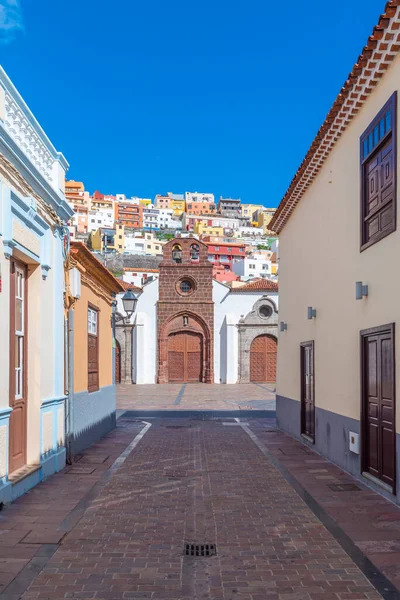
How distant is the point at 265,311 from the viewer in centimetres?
3183

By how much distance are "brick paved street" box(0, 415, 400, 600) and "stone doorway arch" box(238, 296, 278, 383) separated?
70.7 ft

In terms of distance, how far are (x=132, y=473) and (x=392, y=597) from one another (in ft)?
16.7

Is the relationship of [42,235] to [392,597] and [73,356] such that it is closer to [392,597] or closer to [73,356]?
[73,356]

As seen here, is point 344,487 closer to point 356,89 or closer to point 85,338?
point 356,89

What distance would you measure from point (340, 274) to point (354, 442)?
255 centimetres

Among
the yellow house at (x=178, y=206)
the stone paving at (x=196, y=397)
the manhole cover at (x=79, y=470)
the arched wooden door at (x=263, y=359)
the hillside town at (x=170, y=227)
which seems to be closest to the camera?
the manhole cover at (x=79, y=470)

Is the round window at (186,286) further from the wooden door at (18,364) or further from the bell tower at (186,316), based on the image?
the wooden door at (18,364)

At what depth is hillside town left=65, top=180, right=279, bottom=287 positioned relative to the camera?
262 feet

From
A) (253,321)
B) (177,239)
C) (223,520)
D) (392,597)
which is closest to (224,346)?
(253,321)

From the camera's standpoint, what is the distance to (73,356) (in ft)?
30.6

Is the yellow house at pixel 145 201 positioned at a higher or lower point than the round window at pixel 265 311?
higher

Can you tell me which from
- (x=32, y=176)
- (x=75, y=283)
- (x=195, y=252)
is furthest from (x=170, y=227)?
(x=32, y=176)

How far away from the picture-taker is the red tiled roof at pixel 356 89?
604cm

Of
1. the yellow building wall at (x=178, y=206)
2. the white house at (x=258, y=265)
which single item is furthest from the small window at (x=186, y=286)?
the yellow building wall at (x=178, y=206)
